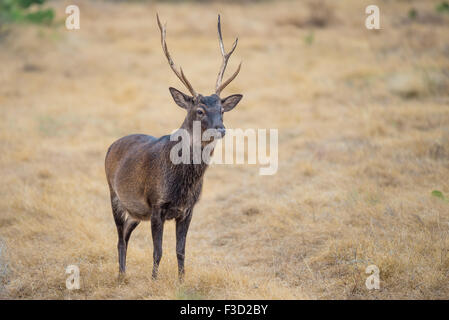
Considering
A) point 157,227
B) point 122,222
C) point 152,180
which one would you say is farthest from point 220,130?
point 122,222

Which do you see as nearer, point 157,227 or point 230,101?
point 157,227

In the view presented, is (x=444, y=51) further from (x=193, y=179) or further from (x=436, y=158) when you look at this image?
(x=193, y=179)

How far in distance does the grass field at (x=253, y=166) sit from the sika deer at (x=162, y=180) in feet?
1.76

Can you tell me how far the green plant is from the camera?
52.9 ft

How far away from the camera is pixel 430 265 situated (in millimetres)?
5656

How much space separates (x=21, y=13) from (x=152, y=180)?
13.7 meters

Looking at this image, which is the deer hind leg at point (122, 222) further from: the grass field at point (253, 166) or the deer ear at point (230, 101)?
the deer ear at point (230, 101)

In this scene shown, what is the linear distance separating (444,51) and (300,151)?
7.20 metres

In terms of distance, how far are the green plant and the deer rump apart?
466 inches

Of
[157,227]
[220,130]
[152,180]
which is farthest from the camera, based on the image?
[152,180]

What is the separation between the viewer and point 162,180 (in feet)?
18.1

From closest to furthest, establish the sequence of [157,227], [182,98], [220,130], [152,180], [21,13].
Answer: [220,130] < [157,227] < [152,180] < [182,98] < [21,13]

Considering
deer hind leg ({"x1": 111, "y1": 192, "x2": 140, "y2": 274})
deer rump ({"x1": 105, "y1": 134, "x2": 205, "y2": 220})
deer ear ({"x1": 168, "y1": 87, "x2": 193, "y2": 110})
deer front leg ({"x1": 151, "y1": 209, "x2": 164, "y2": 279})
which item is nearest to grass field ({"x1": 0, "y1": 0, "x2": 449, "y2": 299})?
deer hind leg ({"x1": 111, "y1": 192, "x2": 140, "y2": 274})

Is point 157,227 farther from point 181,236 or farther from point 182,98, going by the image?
point 182,98
